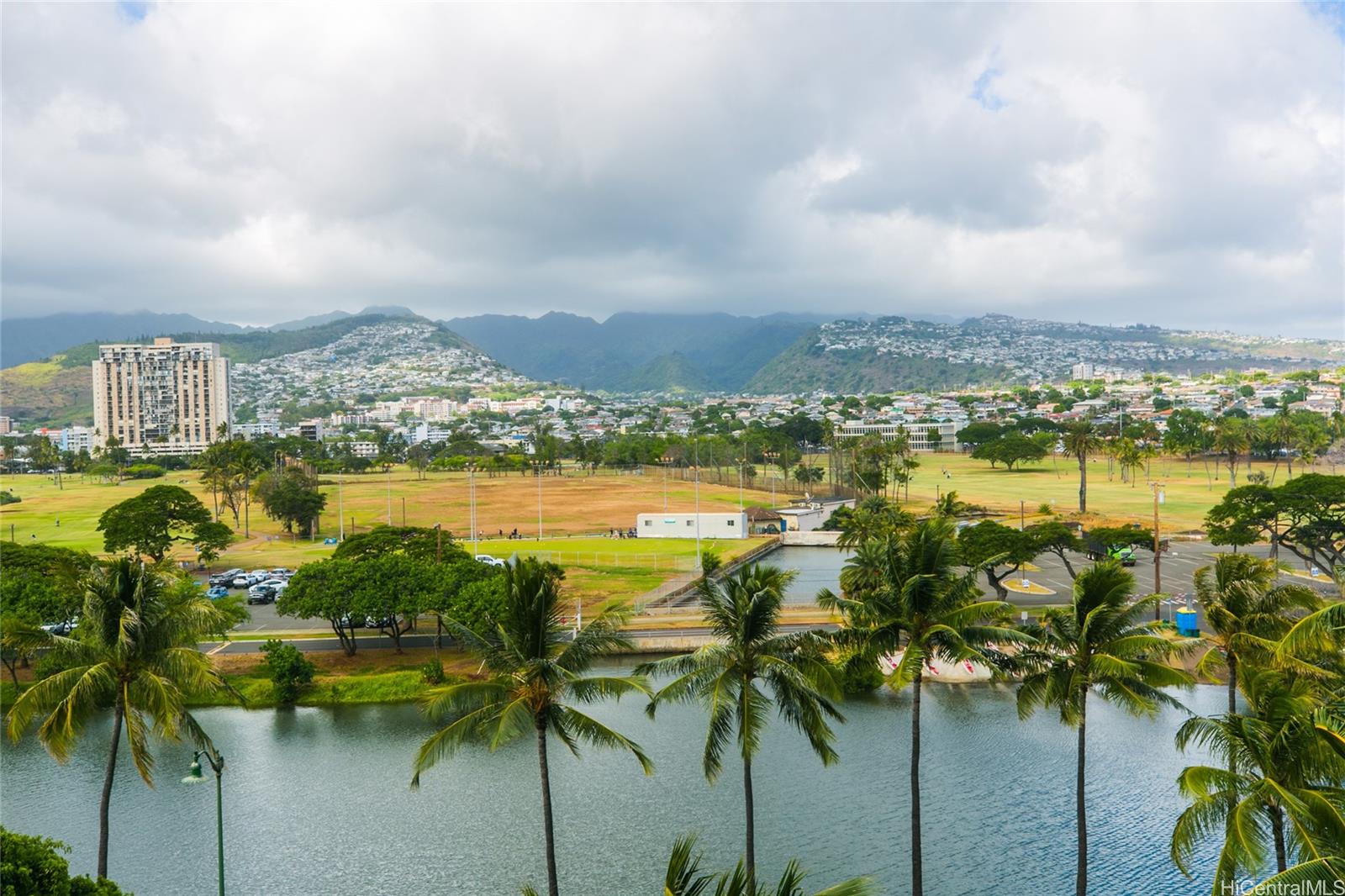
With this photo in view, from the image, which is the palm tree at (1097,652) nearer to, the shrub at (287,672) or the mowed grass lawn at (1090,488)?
the shrub at (287,672)

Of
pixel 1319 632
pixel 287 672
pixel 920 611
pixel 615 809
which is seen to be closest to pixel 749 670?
pixel 920 611

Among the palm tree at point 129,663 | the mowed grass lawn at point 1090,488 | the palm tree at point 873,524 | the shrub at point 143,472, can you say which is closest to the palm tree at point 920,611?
the palm tree at point 129,663

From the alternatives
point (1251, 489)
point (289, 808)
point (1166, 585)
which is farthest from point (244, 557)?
point (1251, 489)

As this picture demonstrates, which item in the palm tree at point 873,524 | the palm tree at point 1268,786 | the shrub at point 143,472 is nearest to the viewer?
the palm tree at point 1268,786

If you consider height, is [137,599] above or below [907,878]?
above

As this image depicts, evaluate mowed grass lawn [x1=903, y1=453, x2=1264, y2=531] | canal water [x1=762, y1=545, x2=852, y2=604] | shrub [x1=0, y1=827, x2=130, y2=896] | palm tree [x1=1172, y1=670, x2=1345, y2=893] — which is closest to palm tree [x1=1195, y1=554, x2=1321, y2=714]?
palm tree [x1=1172, y1=670, x2=1345, y2=893]

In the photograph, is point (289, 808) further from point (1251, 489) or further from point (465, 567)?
point (1251, 489)

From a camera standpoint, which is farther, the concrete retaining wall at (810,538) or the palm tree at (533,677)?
the concrete retaining wall at (810,538)
